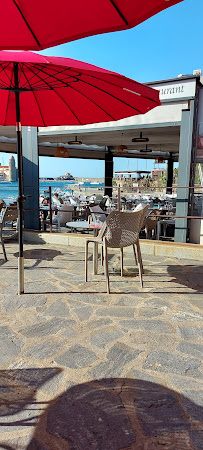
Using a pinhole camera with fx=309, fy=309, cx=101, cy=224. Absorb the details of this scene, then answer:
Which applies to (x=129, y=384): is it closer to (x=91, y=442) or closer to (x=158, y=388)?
(x=158, y=388)

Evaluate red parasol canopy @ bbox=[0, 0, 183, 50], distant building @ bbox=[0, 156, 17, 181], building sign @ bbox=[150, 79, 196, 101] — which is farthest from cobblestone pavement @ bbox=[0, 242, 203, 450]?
distant building @ bbox=[0, 156, 17, 181]

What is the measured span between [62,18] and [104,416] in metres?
2.09

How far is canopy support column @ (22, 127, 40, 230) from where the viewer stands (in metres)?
7.21

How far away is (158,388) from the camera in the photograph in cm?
190

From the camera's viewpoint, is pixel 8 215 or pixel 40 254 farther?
pixel 40 254

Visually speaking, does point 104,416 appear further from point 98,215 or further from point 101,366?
point 98,215

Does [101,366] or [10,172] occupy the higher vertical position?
[10,172]

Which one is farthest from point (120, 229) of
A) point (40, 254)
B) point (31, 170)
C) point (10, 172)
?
point (10, 172)

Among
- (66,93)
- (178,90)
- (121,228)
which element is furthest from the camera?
(178,90)

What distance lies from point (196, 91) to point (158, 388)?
17.0 feet

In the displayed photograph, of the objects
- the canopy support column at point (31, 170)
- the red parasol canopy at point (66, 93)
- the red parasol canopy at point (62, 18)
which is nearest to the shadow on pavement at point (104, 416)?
the red parasol canopy at point (62, 18)

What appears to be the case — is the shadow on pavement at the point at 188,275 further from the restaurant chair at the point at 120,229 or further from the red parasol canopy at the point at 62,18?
the red parasol canopy at the point at 62,18

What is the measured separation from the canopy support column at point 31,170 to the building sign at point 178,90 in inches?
119

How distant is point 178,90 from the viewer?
566 centimetres
